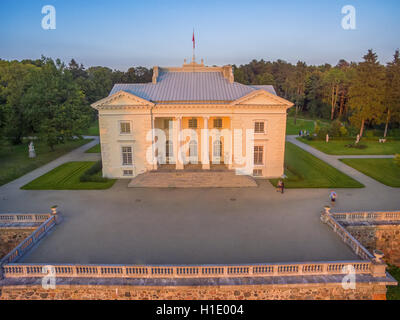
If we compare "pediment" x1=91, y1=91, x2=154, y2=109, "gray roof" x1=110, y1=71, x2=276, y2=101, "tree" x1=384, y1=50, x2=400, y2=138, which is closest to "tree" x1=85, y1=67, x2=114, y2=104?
"gray roof" x1=110, y1=71, x2=276, y2=101

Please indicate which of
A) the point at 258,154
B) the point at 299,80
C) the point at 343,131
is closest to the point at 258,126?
the point at 258,154

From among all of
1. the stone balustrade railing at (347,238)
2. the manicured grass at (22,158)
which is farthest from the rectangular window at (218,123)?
the manicured grass at (22,158)

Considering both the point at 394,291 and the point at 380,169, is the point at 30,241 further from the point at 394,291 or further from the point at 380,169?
the point at 380,169

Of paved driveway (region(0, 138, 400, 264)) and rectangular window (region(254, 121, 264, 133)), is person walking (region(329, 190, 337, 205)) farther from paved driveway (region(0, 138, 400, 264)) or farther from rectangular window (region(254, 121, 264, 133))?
rectangular window (region(254, 121, 264, 133))

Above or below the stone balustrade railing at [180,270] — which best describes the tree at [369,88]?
above

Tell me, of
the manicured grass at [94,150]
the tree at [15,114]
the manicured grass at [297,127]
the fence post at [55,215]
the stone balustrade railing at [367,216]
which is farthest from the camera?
the manicured grass at [297,127]

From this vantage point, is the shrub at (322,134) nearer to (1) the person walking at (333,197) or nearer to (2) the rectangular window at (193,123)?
(2) the rectangular window at (193,123)
